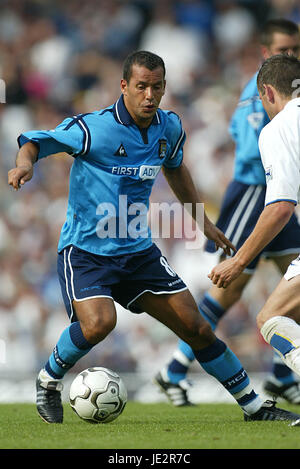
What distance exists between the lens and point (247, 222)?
22.0 ft

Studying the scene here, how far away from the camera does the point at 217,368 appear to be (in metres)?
5.14

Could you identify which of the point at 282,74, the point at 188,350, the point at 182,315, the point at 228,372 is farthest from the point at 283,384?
the point at 282,74

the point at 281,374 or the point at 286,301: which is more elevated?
the point at 286,301

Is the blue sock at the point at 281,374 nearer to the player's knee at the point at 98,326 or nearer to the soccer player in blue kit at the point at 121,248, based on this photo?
the soccer player in blue kit at the point at 121,248

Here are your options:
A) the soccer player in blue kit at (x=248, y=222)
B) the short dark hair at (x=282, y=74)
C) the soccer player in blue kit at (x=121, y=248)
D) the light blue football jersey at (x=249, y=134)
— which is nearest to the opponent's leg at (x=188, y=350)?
the soccer player in blue kit at (x=248, y=222)

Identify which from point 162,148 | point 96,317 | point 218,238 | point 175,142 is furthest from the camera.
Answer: point 218,238

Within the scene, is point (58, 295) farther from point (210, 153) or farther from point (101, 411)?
point (101, 411)

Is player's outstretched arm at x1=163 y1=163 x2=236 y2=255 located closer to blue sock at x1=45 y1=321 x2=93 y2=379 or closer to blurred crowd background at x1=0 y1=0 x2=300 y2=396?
blue sock at x1=45 y1=321 x2=93 y2=379

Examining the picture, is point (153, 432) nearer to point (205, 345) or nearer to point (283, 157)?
point (205, 345)

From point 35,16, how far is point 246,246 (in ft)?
34.2

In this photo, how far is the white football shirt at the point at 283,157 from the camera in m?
A: 4.19

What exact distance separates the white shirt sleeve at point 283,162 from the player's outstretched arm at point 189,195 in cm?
134

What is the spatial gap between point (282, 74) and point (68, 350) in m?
2.17
